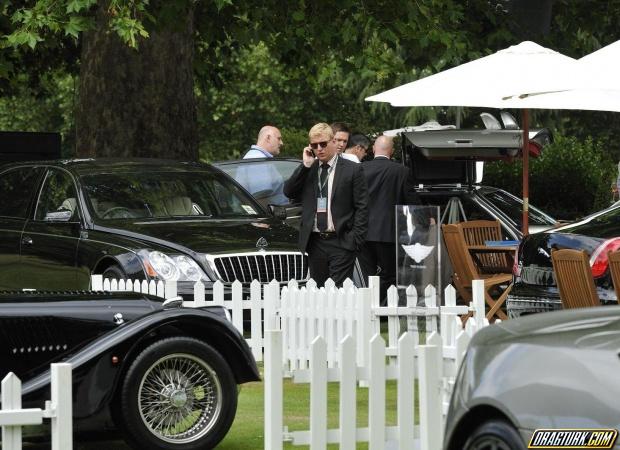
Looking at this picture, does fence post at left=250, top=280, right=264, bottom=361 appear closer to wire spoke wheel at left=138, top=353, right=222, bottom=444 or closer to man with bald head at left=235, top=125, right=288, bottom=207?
wire spoke wheel at left=138, top=353, right=222, bottom=444

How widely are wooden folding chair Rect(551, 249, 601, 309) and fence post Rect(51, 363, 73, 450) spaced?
443 centimetres

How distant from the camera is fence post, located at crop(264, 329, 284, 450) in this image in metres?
7.09

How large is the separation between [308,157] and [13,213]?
3.27 metres

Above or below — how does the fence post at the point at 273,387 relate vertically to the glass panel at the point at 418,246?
below

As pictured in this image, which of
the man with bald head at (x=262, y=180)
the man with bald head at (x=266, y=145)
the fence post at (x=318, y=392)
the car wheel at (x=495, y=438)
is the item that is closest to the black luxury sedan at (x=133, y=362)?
the fence post at (x=318, y=392)

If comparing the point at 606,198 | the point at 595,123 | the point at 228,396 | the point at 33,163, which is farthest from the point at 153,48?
the point at 595,123

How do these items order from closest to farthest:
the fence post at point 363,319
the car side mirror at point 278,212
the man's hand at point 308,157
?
the fence post at point 363,319 < the man's hand at point 308,157 < the car side mirror at point 278,212

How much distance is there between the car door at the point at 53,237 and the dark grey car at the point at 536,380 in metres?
8.61

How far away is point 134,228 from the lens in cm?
1376

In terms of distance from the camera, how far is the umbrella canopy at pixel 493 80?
13.0m

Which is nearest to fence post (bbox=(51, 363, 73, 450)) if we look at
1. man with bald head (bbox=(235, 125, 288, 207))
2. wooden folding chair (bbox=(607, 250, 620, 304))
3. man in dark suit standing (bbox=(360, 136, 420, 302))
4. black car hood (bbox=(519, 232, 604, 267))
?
wooden folding chair (bbox=(607, 250, 620, 304))

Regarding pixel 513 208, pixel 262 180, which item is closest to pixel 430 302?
pixel 262 180

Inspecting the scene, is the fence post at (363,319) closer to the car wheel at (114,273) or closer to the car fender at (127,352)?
the car fender at (127,352)

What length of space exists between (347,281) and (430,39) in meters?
8.88
